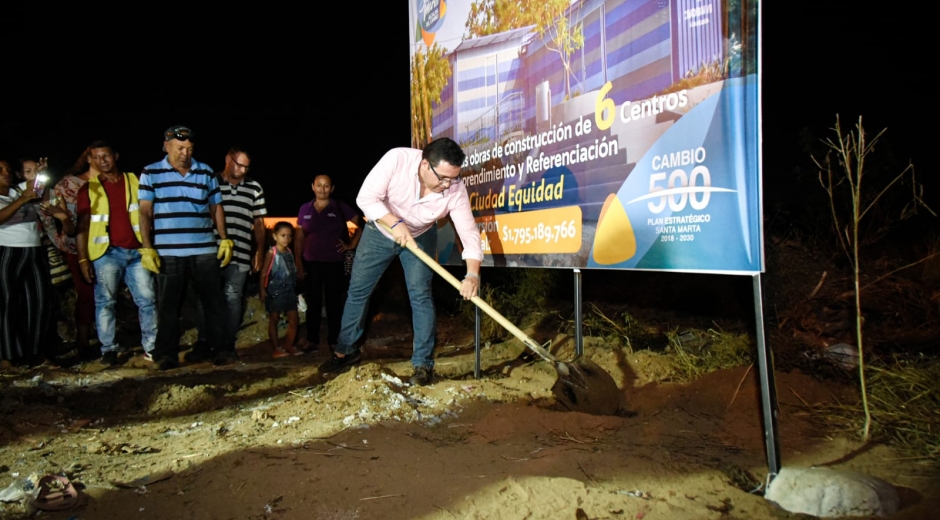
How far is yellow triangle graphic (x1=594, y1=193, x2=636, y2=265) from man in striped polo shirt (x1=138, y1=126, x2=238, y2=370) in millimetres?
3210

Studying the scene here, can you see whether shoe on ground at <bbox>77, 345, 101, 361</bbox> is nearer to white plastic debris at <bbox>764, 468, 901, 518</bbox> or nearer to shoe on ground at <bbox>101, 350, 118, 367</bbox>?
shoe on ground at <bbox>101, 350, 118, 367</bbox>

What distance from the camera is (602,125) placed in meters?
2.92

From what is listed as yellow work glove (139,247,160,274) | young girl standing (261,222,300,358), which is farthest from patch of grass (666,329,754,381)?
yellow work glove (139,247,160,274)

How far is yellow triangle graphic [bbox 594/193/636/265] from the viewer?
273 cm

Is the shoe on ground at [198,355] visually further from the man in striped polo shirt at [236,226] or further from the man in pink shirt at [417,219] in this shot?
the man in pink shirt at [417,219]

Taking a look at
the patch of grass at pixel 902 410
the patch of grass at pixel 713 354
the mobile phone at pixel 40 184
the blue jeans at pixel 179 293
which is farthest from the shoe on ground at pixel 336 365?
the patch of grass at pixel 902 410

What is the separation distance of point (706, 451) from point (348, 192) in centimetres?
1101

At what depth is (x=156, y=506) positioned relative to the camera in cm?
205

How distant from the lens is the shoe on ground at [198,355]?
4805 millimetres

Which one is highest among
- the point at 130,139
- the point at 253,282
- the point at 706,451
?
the point at 130,139

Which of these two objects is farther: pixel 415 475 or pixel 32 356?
pixel 32 356

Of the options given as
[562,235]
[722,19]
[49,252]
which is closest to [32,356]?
[49,252]

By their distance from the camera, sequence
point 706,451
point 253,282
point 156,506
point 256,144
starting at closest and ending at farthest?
1. point 156,506
2. point 706,451
3. point 253,282
4. point 256,144

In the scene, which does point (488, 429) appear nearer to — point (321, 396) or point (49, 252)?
point (321, 396)
